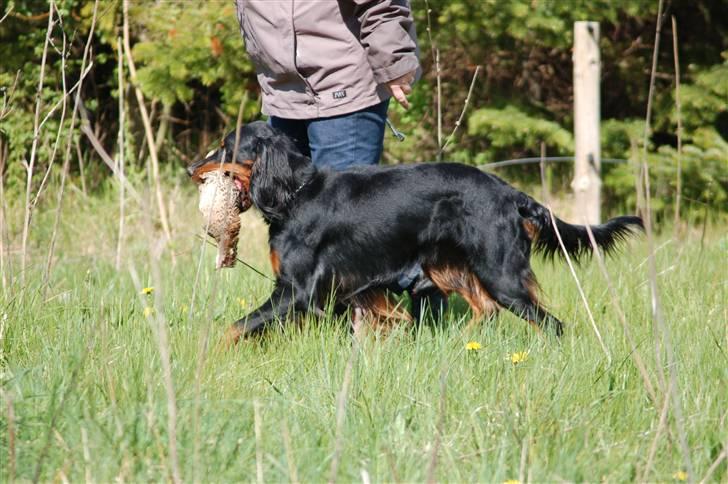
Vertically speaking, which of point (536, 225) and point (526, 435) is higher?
point (536, 225)

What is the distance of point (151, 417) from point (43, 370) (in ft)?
2.81

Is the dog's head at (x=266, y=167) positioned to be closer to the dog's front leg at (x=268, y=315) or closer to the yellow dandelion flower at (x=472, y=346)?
the dog's front leg at (x=268, y=315)

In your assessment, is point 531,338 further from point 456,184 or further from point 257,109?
point 257,109

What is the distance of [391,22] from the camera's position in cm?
386

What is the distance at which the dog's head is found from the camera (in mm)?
3893

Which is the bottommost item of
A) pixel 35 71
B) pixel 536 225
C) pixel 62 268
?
pixel 62 268

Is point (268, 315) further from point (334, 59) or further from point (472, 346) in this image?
point (334, 59)

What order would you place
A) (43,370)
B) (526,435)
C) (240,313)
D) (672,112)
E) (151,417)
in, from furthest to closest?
(672,112), (240,313), (43,370), (526,435), (151,417)

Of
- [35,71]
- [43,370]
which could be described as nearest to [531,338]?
[43,370]

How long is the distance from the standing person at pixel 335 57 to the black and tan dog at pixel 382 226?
6.9 inches

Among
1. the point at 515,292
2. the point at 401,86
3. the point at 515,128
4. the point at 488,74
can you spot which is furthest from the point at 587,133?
the point at 401,86

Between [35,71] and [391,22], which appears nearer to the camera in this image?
[391,22]

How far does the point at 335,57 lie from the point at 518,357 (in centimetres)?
148

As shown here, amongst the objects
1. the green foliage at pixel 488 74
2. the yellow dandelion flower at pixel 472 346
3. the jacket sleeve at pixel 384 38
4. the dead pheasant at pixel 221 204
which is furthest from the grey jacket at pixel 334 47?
the green foliage at pixel 488 74
